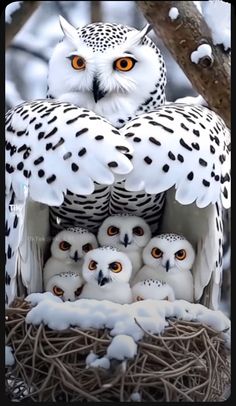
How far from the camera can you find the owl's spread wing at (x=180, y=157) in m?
1.25

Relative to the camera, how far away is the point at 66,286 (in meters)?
1.33

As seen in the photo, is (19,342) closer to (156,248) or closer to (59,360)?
(59,360)

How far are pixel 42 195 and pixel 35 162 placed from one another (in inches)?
2.2

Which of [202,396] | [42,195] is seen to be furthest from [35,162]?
[202,396]

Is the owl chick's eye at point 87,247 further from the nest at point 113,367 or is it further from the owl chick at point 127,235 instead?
the nest at point 113,367

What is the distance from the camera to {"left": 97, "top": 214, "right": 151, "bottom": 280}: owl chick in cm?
134

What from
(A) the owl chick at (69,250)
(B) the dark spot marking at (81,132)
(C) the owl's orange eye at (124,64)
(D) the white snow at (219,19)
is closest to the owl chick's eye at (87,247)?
(A) the owl chick at (69,250)

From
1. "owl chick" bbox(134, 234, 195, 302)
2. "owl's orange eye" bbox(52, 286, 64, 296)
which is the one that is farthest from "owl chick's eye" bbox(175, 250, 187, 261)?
"owl's orange eye" bbox(52, 286, 64, 296)

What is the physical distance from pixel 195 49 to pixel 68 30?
242 mm

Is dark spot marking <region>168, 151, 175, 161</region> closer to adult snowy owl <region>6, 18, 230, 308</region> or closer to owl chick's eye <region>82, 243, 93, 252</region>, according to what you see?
adult snowy owl <region>6, 18, 230, 308</region>

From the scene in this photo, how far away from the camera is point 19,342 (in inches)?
50.4

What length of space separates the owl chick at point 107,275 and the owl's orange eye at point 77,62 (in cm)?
31

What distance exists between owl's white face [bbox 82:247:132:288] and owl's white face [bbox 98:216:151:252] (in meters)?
0.03

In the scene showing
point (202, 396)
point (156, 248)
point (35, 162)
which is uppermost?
point (35, 162)
